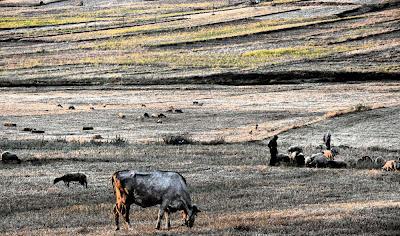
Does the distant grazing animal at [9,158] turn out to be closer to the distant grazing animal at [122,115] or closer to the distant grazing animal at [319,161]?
the distant grazing animal at [319,161]

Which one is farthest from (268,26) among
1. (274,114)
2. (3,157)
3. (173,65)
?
(3,157)

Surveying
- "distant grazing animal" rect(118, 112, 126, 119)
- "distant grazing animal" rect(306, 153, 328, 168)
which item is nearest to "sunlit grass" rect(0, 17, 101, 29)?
"distant grazing animal" rect(118, 112, 126, 119)

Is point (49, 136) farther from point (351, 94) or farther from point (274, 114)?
point (351, 94)

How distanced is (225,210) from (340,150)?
67.5 feet

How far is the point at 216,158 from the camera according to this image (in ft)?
134

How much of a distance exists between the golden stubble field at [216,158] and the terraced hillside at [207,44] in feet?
36.0

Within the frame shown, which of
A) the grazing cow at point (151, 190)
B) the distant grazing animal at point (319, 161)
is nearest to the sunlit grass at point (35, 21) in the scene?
the distant grazing animal at point (319, 161)

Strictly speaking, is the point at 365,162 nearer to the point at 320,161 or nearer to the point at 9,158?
the point at 320,161

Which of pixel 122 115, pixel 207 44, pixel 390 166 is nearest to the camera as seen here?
pixel 390 166

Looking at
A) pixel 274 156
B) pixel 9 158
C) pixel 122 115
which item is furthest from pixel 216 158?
pixel 122 115

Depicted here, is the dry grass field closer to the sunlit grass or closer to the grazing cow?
the sunlit grass

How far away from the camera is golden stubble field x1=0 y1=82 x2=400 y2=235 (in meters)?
23.0

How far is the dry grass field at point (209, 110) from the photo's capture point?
25266mm

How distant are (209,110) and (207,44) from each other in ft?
182
